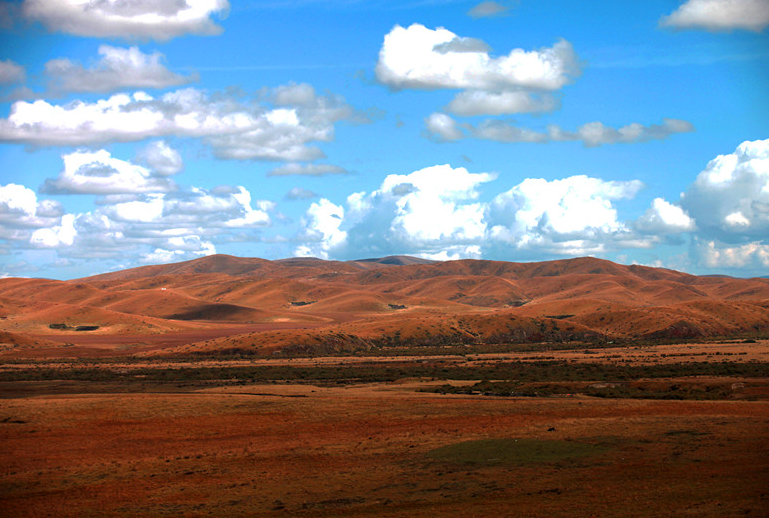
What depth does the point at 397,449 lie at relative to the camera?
1316 inches

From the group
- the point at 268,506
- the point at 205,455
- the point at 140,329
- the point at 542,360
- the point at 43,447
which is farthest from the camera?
the point at 140,329

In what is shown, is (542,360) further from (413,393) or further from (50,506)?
(50,506)

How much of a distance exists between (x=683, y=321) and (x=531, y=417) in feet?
346

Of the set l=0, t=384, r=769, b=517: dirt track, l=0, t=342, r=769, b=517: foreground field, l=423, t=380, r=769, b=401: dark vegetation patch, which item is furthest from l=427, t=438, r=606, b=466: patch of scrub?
l=423, t=380, r=769, b=401: dark vegetation patch

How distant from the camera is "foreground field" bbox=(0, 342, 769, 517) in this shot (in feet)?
80.3

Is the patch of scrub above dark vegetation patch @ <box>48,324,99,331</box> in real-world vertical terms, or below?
below

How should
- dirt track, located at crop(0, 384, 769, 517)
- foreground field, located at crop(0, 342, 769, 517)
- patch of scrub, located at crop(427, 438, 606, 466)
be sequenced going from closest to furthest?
dirt track, located at crop(0, 384, 769, 517) < foreground field, located at crop(0, 342, 769, 517) < patch of scrub, located at crop(427, 438, 606, 466)

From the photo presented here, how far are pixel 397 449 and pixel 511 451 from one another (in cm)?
520

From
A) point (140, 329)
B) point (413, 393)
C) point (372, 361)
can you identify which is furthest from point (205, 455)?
point (140, 329)

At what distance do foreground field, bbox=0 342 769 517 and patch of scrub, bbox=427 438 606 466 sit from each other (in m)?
0.12

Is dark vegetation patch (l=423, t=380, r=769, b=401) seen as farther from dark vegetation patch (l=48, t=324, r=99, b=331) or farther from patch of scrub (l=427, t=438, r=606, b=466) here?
dark vegetation patch (l=48, t=324, r=99, b=331)

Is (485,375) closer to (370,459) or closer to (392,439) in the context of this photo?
(392,439)

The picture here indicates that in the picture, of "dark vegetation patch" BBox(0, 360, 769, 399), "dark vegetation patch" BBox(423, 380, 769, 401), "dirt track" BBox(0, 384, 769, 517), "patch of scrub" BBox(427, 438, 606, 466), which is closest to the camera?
"dirt track" BBox(0, 384, 769, 517)

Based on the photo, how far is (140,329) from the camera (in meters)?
159
